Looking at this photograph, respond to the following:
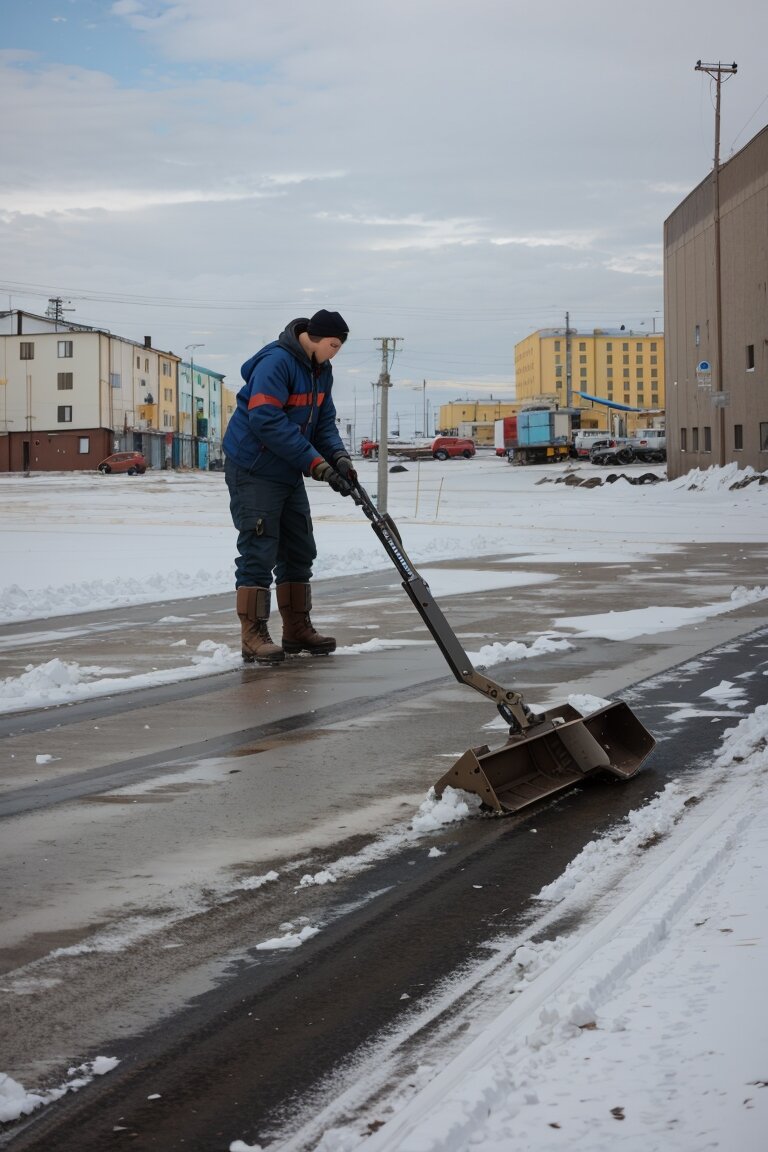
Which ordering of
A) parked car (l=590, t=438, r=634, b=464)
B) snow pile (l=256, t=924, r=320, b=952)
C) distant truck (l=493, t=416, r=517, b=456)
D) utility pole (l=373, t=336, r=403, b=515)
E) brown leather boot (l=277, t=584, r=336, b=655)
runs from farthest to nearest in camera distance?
distant truck (l=493, t=416, r=517, b=456) < parked car (l=590, t=438, r=634, b=464) < utility pole (l=373, t=336, r=403, b=515) < brown leather boot (l=277, t=584, r=336, b=655) < snow pile (l=256, t=924, r=320, b=952)

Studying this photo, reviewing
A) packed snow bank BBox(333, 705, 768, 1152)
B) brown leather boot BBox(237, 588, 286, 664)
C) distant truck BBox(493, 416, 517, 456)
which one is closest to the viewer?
packed snow bank BBox(333, 705, 768, 1152)

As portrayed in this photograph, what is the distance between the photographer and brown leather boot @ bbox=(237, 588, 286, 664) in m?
8.13

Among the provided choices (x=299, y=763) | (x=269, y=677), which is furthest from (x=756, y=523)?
(x=299, y=763)

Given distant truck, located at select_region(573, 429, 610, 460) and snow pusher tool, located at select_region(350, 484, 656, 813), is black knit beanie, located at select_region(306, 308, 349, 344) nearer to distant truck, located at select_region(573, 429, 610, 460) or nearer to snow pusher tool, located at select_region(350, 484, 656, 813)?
snow pusher tool, located at select_region(350, 484, 656, 813)

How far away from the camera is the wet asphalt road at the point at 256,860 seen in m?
2.59

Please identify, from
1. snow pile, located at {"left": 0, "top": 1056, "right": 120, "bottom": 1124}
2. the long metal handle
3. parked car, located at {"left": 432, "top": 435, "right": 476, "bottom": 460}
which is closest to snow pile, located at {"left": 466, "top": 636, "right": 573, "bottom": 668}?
the long metal handle

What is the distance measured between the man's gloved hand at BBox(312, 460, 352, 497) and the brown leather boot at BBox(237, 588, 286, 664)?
2.96 feet

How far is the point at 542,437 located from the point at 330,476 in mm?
68535

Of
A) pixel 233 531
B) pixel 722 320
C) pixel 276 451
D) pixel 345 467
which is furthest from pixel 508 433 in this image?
pixel 345 467

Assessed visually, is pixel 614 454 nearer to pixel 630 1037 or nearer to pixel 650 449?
pixel 650 449

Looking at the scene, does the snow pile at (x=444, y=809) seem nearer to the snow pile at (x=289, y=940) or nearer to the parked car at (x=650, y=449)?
the snow pile at (x=289, y=940)

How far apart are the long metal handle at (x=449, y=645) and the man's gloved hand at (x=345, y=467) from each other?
2.98ft

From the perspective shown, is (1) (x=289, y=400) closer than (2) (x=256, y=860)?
No

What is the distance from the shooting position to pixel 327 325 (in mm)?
8047
